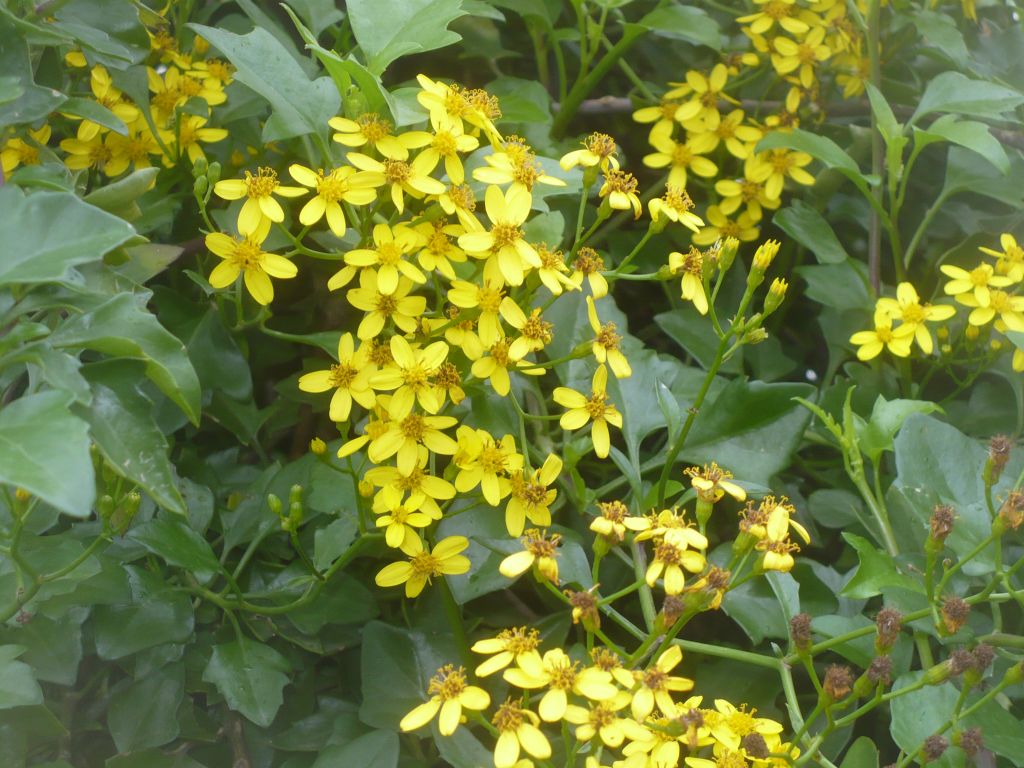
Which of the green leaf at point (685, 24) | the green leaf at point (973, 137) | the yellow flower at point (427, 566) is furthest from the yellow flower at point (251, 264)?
the green leaf at point (973, 137)

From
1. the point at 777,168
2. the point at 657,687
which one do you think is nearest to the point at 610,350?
the point at 657,687

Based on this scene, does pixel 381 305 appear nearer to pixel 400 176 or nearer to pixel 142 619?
pixel 400 176

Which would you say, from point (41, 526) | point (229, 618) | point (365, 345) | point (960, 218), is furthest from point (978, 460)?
point (41, 526)

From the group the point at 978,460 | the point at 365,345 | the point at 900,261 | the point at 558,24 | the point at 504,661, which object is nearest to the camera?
the point at 504,661

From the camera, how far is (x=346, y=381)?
0.76 metres

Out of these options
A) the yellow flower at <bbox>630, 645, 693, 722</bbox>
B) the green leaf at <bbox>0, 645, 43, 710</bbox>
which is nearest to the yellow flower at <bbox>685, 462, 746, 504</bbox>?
the yellow flower at <bbox>630, 645, 693, 722</bbox>

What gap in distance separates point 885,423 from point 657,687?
33cm

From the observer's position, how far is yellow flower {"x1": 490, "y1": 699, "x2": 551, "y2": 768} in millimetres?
610

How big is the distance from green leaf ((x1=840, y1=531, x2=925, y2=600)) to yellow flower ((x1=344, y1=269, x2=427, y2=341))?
34 centimetres

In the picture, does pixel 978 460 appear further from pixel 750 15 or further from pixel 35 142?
pixel 35 142

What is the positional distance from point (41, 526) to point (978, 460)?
70cm

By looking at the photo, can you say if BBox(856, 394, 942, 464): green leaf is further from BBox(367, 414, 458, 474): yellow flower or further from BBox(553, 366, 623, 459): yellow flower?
BBox(367, 414, 458, 474): yellow flower

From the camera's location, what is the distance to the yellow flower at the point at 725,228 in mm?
1076

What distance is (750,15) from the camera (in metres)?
1.11
